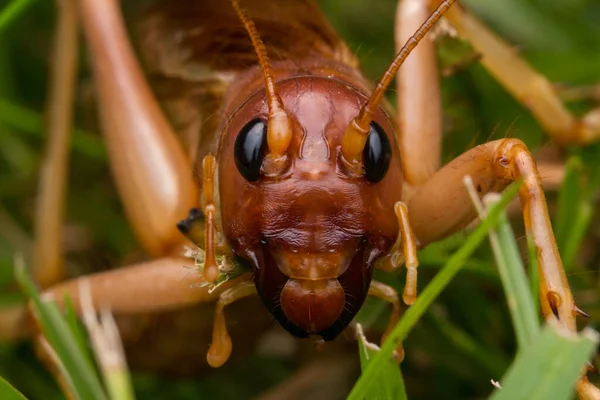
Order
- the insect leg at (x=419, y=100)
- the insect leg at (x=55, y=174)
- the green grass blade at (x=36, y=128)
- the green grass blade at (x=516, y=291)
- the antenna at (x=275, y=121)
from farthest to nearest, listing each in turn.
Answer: the green grass blade at (x=36, y=128), the insect leg at (x=55, y=174), the insect leg at (x=419, y=100), the antenna at (x=275, y=121), the green grass blade at (x=516, y=291)

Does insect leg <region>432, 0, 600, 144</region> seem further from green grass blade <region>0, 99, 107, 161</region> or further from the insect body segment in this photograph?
green grass blade <region>0, 99, 107, 161</region>

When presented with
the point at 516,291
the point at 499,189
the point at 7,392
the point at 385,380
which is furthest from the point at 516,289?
the point at 7,392

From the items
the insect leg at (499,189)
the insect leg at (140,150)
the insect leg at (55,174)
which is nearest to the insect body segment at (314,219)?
the insect leg at (499,189)

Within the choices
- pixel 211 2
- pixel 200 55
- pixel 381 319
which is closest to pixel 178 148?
pixel 200 55

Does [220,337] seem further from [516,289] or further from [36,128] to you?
[36,128]

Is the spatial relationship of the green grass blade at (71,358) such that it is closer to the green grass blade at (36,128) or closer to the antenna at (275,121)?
the antenna at (275,121)

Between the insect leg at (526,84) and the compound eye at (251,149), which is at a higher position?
the insect leg at (526,84)

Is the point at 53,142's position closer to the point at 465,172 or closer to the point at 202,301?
the point at 202,301
